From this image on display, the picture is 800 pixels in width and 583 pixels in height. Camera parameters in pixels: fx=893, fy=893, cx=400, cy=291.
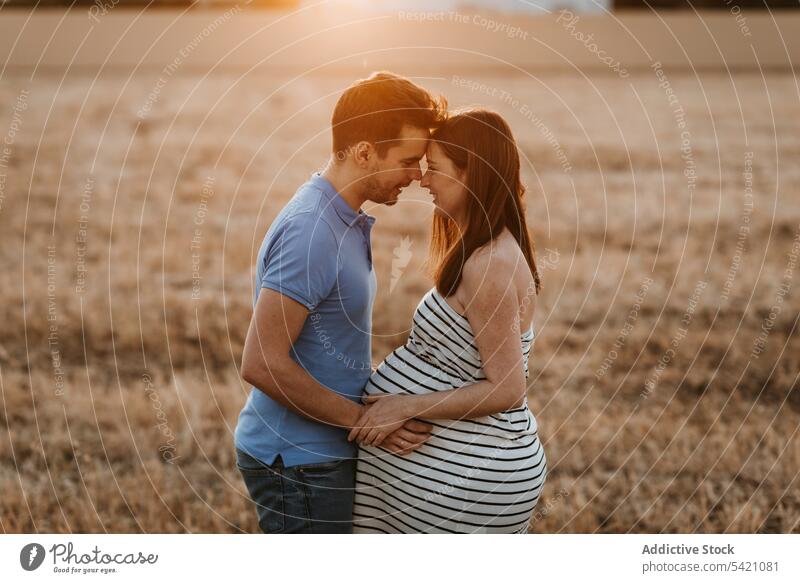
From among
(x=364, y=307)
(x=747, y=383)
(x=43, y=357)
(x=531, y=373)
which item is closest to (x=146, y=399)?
(x=43, y=357)

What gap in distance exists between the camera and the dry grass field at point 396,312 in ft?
16.9

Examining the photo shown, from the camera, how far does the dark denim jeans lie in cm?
324

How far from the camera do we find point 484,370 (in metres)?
3.16

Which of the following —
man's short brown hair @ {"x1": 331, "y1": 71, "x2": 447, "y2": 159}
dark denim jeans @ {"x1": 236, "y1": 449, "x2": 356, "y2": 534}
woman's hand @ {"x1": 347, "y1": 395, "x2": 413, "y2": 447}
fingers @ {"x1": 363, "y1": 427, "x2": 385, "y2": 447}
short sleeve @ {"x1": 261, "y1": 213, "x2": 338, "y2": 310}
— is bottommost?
dark denim jeans @ {"x1": 236, "y1": 449, "x2": 356, "y2": 534}

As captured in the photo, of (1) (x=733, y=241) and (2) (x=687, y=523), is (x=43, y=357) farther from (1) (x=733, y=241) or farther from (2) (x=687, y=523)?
(1) (x=733, y=241)

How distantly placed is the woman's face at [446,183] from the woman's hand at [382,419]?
2.31 ft

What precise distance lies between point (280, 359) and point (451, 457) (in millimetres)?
752

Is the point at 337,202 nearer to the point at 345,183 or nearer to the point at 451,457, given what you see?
the point at 345,183

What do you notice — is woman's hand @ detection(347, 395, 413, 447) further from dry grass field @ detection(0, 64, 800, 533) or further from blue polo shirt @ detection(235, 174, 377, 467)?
dry grass field @ detection(0, 64, 800, 533)

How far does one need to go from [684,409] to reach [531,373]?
1.22 m

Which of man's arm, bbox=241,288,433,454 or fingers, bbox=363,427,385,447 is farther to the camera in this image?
fingers, bbox=363,427,385,447

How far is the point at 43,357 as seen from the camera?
282 inches

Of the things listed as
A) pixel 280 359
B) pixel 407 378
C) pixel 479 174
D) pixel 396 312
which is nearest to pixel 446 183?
pixel 479 174

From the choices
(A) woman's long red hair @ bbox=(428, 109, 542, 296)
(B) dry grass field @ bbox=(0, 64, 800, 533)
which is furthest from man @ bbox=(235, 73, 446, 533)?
(B) dry grass field @ bbox=(0, 64, 800, 533)
